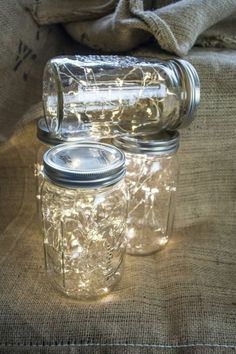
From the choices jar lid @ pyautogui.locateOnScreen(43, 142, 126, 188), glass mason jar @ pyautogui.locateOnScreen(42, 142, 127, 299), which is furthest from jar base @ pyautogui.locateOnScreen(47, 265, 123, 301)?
jar lid @ pyautogui.locateOnScreen(43, 142, 126, 188)

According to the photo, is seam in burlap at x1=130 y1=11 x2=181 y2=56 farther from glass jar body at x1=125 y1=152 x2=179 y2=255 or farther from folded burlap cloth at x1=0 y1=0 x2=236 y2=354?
glass jar body at x1=125 y1=152 x2=179 y2=255

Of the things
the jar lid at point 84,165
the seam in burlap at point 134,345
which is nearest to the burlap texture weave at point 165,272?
the seam in burlap at point 134,345

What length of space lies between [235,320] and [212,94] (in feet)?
1.07

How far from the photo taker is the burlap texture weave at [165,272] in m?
0.53

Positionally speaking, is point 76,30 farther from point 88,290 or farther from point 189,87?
point 88,290

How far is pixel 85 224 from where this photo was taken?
594 millimetres

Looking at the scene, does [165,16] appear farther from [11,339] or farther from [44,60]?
[11,339]

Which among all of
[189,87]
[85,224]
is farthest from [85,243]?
[189,87]

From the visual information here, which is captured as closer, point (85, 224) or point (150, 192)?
point (85, 224)

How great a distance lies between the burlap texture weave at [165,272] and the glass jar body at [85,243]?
0.07 feet

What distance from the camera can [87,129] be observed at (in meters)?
0.60

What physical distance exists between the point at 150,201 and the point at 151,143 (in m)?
0.15

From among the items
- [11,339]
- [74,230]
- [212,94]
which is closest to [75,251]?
[74,230]

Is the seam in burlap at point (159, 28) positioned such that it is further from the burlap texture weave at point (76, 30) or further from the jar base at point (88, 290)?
the jar base at point (88, 290)
